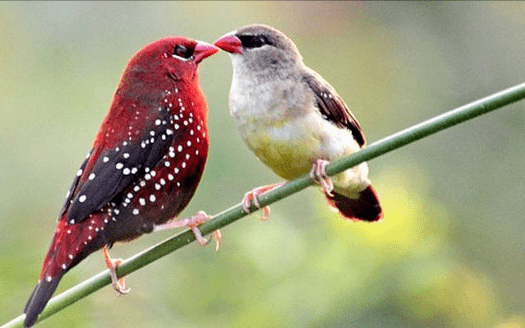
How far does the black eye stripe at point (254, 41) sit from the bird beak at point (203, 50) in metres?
0.48

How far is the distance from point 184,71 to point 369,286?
1.03m

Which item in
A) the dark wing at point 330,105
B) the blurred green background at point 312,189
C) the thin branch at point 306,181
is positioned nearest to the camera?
the thin branch at point 306,181

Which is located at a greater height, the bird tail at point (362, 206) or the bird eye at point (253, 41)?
the bird eye at point (253, 41)

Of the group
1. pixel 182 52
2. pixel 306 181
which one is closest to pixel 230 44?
pixel 182 52

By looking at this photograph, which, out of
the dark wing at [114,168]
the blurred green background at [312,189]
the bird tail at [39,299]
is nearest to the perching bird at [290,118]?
the blurred green background at [312,189]

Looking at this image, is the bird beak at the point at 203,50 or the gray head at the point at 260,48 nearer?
the bird beak at the point at 203,50

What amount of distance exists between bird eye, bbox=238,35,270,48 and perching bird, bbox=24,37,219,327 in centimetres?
38

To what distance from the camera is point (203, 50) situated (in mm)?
4578

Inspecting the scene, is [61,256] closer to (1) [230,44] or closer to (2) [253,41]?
(1) [230,44]

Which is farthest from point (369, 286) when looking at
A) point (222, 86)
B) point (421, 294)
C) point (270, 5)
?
point (270, 5)

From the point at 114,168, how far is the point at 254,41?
921 mm

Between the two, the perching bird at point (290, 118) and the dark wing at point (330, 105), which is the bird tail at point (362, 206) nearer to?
the perching bird at point (290, 118)

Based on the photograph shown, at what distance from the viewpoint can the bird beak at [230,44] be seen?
16.1 ft

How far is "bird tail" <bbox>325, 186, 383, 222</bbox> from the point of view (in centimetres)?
504
